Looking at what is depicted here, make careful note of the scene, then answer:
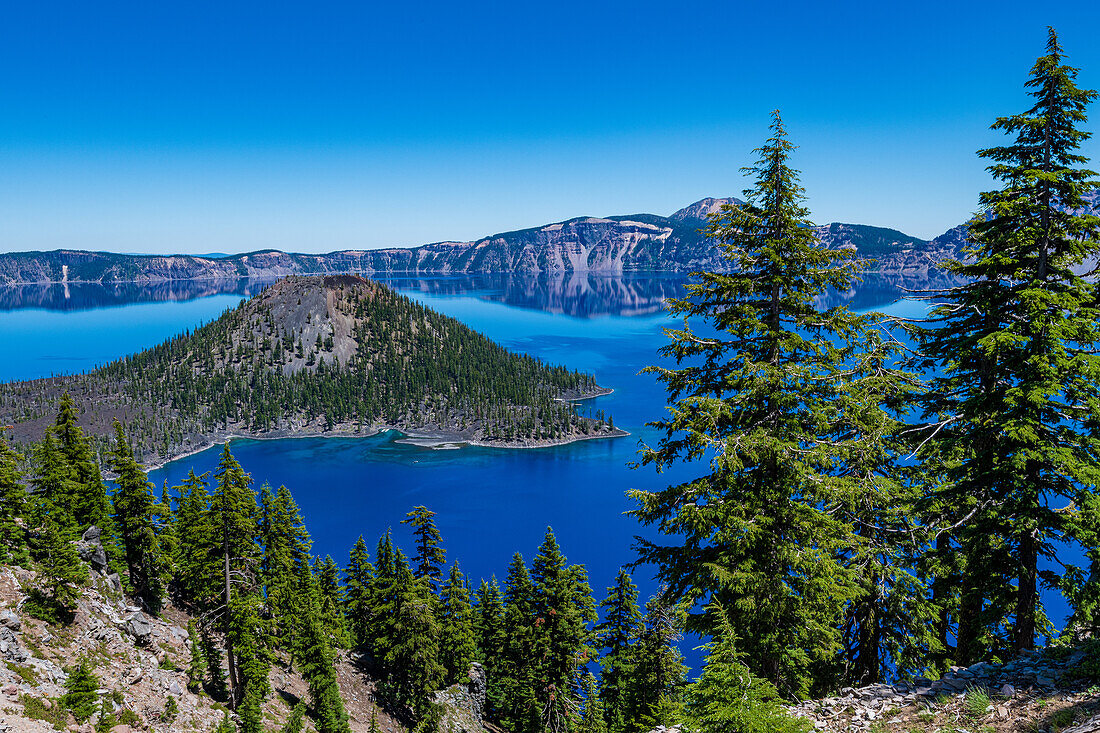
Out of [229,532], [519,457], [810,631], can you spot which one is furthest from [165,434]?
[810,631]

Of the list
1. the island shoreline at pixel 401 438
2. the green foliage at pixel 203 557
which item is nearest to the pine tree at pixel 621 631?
the green foliage at pixel 203 557

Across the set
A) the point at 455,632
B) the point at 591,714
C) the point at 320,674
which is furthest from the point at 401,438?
the point at 591,714

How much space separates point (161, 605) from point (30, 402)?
21571 cm

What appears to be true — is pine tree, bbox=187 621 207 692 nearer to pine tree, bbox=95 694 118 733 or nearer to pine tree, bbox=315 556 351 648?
pine tree, bbox=95 694 118 733

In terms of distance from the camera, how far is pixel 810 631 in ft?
47.3

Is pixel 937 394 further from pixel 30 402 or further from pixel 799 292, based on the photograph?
pixel 30 402

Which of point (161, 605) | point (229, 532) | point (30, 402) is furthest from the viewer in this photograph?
point (30, 402)

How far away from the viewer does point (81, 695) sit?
72.6ft

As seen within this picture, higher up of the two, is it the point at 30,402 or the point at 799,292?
the point at 799,292

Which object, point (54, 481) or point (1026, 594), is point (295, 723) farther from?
point (1026, 594)

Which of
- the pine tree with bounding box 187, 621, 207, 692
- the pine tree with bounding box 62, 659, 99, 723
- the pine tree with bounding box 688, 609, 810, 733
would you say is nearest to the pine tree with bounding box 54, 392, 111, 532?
the pine tree with bounding box 187, 621, 207, 692

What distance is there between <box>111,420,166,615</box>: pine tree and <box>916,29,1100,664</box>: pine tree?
44.5 meters

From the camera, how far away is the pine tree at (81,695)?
21703mm

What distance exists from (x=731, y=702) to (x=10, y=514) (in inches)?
1550
